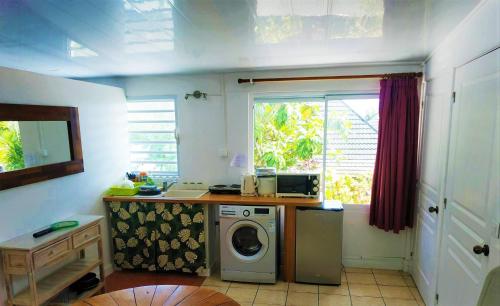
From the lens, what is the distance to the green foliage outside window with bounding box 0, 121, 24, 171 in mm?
2004

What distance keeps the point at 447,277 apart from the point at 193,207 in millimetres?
2315

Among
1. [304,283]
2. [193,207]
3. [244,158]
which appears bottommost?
[304,283]

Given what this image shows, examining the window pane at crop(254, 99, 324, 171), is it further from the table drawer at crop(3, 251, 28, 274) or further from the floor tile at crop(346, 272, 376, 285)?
the table drawer at crop(3, 251, 28, 274)

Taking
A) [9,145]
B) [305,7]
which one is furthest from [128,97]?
[305,7]

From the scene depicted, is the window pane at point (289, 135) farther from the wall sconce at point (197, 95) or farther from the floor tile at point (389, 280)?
the floor tile at point (389, 280)

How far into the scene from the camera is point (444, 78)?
2180mm

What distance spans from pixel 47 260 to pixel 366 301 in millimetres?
2764

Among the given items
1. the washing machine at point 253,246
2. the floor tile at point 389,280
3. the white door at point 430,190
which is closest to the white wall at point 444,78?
the white door at point 430,190

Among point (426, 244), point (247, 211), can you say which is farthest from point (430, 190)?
point (247, 211)

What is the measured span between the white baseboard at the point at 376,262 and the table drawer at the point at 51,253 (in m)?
2.90

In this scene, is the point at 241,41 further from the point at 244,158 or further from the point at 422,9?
the point at 244,158

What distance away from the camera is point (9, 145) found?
2.04 m

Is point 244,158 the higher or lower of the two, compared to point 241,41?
lower

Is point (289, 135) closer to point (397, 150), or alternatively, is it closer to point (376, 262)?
point (397, 150)
